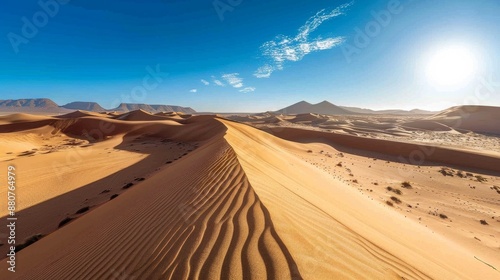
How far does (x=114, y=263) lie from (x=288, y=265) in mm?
2445

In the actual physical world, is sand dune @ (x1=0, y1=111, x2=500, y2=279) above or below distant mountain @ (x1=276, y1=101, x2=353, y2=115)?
below

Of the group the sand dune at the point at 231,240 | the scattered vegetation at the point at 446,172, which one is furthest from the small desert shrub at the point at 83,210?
the scattered vegetation at the point at 446,172

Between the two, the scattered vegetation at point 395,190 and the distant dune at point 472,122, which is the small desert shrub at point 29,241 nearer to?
the scattered vegetation at point 395,190

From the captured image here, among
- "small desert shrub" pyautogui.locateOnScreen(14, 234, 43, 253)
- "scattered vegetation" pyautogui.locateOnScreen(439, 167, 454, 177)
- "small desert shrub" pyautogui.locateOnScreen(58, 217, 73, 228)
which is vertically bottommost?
"scattered vegetation" pyautogui.locateOnScreen(439, 167, 454, 177)

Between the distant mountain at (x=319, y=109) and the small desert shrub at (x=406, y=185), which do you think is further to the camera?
the distant mountain at (x=319, y=109)

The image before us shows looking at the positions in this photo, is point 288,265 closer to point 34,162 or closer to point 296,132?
point 34,162

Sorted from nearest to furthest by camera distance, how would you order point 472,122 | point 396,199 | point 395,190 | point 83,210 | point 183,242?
point 183,242, point 83,210, point 396,199, point 395,190, point 472,122

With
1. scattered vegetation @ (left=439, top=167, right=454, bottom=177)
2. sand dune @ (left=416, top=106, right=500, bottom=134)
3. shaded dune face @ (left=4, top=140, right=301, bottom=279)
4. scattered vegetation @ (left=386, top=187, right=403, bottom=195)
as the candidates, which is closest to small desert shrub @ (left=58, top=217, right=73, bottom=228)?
shaded dune face @ (left=4, top=140, right=301, bottom=279)

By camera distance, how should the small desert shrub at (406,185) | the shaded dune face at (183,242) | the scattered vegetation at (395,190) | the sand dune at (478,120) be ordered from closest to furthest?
the shaded dune face at (183,242), the scattered vegetation at (395,190), the small desert shrub at (406,185), the sand dune at (478,120)

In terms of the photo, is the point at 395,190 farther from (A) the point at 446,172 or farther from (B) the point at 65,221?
(B) the point at 65,221

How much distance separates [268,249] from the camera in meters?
2.59

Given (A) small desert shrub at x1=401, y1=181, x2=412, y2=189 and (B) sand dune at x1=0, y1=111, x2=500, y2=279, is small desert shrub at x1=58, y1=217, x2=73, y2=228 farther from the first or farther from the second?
(A) small desert shrub at x1=401, y1=181, x2=412, y2=189

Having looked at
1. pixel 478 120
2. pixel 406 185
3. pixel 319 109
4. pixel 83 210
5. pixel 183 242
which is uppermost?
pixel 319 109

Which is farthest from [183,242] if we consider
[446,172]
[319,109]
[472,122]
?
[319,109]
